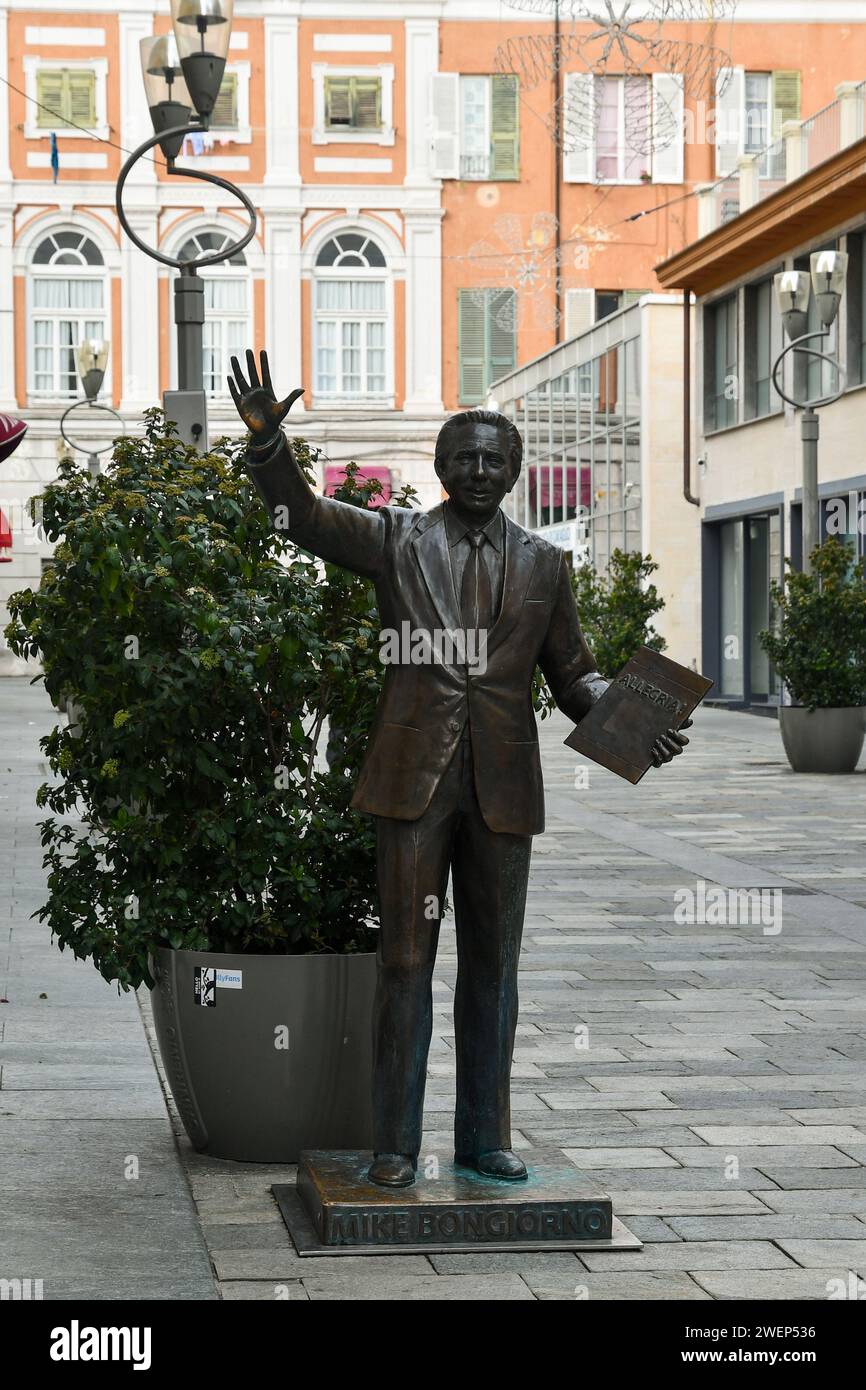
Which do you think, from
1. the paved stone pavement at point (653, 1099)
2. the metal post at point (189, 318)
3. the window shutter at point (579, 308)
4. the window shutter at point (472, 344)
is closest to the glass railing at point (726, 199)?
the window shutter at point (579, 308)

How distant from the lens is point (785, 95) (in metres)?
45.3

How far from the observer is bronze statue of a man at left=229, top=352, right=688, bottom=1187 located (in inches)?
193

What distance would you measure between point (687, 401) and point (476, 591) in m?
28.7

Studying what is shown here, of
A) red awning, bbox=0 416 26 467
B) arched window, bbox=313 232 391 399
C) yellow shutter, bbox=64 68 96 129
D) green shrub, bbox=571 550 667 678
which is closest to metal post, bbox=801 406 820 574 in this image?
green shrub, bbox=571 550 667 678

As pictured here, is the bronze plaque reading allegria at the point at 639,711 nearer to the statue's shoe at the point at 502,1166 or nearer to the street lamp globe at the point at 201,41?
the statue's shoe at the point at 502,1166

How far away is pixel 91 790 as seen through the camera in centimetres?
579

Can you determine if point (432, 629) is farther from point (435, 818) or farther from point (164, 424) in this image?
point (164, 424)

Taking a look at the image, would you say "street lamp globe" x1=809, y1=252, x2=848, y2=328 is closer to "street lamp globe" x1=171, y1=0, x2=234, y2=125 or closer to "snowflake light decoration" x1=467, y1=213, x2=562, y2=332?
"street lamp globe" x1=171, y1=0, x2=234, y2=125

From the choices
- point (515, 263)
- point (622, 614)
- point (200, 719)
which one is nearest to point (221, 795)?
point (200, 719)

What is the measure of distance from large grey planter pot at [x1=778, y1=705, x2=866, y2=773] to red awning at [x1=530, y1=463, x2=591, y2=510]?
2060 cm

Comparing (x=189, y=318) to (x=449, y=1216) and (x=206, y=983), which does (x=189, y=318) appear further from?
(x=449, y=1216)

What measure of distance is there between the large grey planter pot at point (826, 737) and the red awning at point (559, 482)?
20596 mm

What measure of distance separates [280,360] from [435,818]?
4223cm
